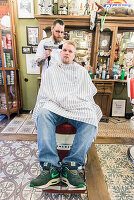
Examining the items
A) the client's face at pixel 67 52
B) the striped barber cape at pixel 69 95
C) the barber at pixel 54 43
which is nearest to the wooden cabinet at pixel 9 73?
the barber at pixel 54 43

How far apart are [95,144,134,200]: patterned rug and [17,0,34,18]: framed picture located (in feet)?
9.59

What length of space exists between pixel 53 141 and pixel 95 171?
686 millimetres

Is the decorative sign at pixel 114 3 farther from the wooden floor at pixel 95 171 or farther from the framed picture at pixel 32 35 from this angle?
the wooden floor at pixel 95 171

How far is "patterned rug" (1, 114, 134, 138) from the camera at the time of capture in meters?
2.41

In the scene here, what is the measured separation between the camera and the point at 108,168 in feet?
5.19

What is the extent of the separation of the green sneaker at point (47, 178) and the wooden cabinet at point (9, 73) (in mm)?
2023


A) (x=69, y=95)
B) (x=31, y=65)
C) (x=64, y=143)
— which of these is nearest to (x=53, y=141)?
(x=64, y=143)

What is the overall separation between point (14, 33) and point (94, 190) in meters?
3.04

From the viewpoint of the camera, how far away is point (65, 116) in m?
1.36

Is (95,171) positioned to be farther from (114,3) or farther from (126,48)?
(114,3)

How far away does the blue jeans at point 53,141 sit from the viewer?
1.21 m

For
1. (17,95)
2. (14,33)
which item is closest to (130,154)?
(17,95)

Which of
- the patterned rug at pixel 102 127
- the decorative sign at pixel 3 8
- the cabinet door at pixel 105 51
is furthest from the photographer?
the cabinet door at pixel 105 51

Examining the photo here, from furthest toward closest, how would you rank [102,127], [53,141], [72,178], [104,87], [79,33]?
[79,33] < [104,87] < [102,127] < [53,141] < [72,178]
